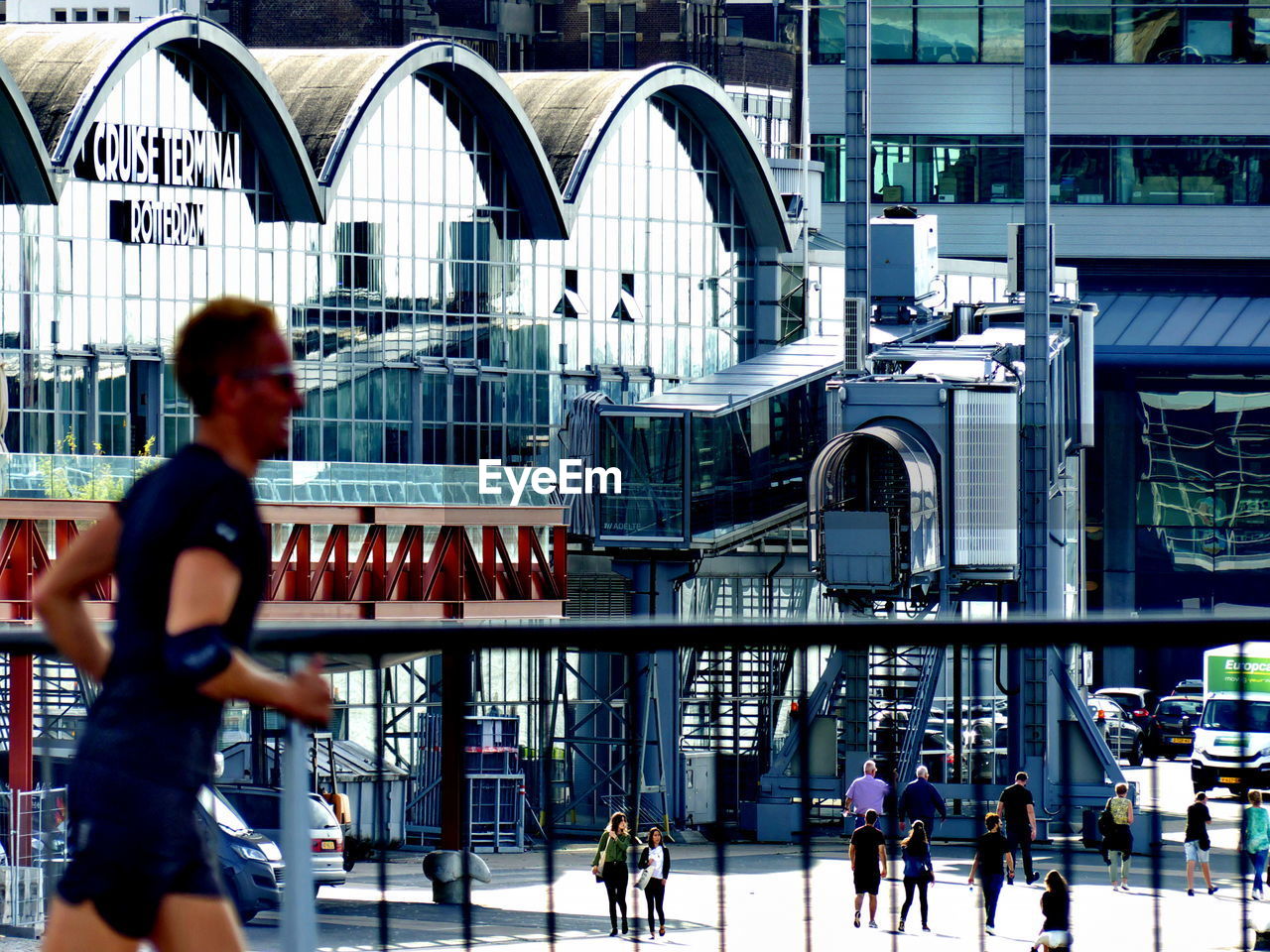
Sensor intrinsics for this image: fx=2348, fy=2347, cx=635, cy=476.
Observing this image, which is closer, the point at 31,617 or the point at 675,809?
the point at 675,809

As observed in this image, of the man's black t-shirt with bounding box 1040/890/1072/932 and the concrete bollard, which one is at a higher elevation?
the concrete bollard

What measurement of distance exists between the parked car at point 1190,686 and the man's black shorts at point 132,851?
62664mm

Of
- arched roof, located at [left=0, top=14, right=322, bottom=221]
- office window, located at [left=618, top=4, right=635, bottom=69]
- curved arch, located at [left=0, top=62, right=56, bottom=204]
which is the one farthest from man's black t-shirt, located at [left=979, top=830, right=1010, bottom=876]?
office window, located at [left=618, top=4, right=635, bottom=69]

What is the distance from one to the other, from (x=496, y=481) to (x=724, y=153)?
2033 centimetres

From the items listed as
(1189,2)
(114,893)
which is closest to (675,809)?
(114,893)

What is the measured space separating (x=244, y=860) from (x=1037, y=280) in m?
31.8

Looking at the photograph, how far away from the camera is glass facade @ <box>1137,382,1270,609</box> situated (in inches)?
2872

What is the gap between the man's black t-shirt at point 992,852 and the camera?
19.9 ft

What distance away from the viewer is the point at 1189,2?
72.8m

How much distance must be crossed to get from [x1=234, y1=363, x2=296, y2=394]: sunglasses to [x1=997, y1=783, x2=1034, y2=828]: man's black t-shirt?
7.95 ft

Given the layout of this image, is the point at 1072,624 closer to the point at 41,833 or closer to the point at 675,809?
the point at 675,809

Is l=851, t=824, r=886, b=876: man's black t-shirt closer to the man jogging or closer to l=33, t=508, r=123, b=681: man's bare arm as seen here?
the man jogging
